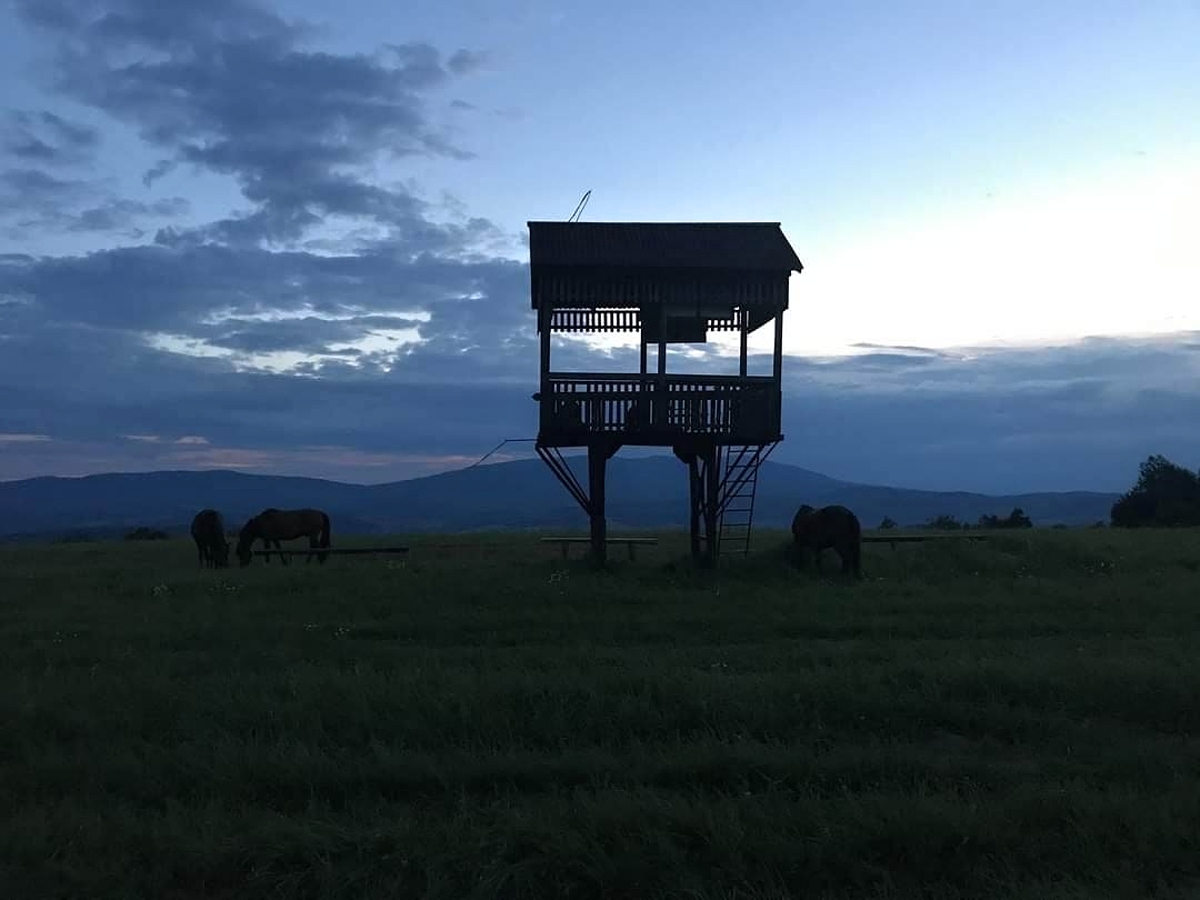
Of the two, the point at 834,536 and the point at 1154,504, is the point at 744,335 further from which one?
the point at 1154,504

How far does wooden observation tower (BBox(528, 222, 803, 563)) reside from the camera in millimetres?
A: 20609

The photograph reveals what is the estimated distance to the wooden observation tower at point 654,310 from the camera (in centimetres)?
2061

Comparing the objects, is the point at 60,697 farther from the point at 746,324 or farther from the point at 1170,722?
the point at 746,324

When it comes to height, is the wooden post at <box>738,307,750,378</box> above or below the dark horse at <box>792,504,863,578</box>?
above

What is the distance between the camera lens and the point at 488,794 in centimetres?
714

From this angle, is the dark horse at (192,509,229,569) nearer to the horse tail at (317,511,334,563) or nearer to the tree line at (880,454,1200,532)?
the horse tail at (317,511,334,563)

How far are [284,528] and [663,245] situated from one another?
14.8m

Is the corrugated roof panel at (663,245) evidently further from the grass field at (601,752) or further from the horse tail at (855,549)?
the grass field at (601,752)

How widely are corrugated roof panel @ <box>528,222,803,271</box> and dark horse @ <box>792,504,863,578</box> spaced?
16.9ft

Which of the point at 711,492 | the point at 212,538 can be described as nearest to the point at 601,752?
the point at 711,492

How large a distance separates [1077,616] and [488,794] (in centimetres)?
1071

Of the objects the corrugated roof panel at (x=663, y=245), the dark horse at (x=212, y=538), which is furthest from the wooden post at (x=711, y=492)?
the dark horse at (x=212, y=538)

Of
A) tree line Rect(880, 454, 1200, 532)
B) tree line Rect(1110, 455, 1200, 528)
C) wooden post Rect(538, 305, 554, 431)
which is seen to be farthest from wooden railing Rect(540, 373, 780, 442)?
tree line Rect(1110, 455, 1200, 528)

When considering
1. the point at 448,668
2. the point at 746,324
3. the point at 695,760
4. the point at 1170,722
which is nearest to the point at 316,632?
the point at 448,668
